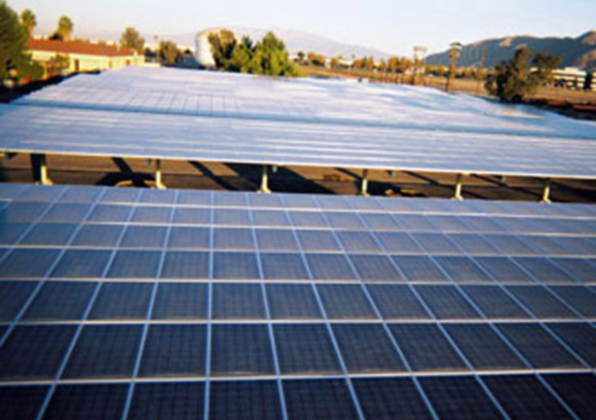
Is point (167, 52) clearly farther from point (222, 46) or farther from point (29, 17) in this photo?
point (222, 46)

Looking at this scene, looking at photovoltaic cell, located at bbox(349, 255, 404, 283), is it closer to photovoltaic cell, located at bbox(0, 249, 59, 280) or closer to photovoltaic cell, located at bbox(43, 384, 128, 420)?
photovoltaic cell, located at bbox(43, 384, 128, 420)

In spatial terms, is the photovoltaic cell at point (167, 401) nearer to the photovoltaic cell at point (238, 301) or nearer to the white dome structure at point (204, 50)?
the photovoltaic cell at point (238, 301)

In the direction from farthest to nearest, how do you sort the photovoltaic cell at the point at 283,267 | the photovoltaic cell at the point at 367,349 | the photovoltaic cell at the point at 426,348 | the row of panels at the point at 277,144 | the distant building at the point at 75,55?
the distant building at the point at 75,55 → the row of panels at the point at 277,144 → the photovoltaic cell at the point at 283,267 → the photovoltaic cell at the point at 426,348 → the photovoltaic cell at the point at 367,349

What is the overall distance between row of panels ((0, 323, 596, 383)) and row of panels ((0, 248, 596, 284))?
1.84m

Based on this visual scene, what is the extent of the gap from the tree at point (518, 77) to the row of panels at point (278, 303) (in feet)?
191

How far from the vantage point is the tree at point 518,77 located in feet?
198

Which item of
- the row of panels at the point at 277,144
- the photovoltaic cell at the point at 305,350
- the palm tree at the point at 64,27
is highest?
the palm tree at the point at 64,27

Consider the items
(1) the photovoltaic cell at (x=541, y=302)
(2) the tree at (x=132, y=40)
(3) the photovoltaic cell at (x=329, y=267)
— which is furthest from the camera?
(2) the tree at (x=132, y=40)

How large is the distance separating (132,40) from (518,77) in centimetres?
16951

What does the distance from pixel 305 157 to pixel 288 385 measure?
579 inches

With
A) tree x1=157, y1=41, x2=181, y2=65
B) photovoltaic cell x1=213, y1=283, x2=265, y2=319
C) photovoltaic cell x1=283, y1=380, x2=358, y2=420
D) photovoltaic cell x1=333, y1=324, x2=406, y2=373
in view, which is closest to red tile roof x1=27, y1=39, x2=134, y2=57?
tree x1=157, y1=41, x2=181, y2=65

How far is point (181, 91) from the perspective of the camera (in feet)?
138

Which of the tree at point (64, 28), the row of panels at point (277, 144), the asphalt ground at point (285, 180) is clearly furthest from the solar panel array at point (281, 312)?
the tree at point (64, 28)

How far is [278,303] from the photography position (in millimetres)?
9242
